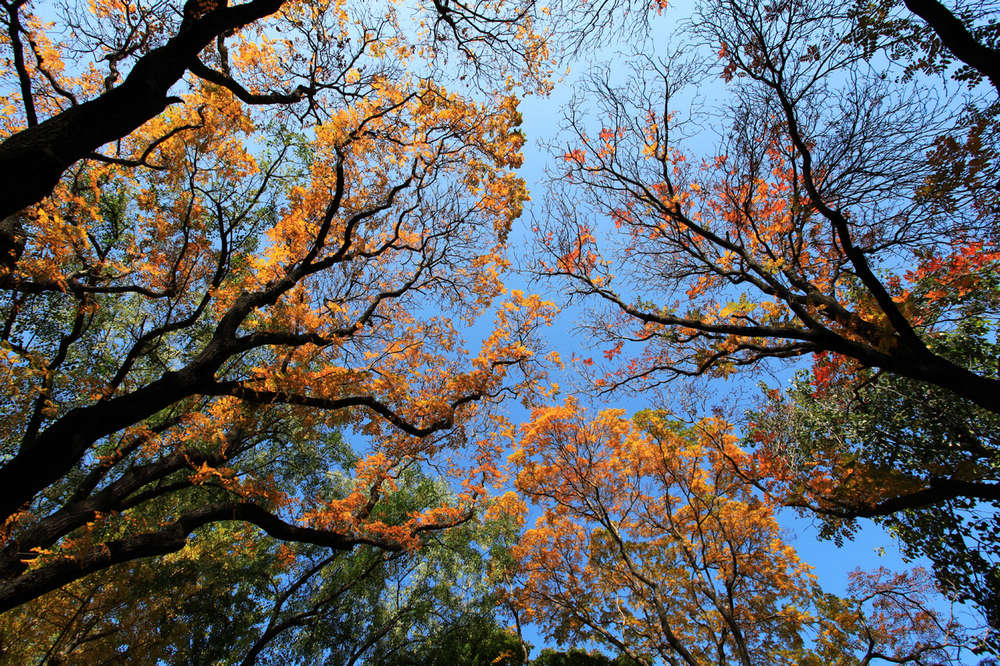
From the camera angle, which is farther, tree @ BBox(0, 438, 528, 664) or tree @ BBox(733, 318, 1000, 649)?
tree @ BBox(0, 438, 528, 664)

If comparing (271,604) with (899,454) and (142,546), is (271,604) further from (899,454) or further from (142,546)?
(899,454)

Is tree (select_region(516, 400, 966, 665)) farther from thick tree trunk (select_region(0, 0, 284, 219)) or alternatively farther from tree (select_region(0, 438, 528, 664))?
thick tree trunk (select_region(0, 0, 284, 219))

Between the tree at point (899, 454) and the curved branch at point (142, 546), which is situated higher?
the tree at point (899, 454)

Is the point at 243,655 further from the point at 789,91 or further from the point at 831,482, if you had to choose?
the point at 789,91

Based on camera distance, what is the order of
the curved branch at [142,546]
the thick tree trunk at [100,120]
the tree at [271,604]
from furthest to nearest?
the tree at [271,604], the curved branch at [142,546], the thick tree trunk at [100,120]

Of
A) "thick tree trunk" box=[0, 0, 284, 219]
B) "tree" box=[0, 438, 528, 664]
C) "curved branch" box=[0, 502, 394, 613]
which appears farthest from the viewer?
"tree" box=[0, 438, 528, 664]

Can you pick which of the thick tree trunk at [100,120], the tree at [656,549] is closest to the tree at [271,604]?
the tree at [656,549]

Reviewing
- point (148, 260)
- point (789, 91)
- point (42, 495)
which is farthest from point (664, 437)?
point (42, 495)

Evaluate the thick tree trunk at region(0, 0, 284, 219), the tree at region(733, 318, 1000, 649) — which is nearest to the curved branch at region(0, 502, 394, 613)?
the thick tree trunk at region(0, 0, 284, 219)

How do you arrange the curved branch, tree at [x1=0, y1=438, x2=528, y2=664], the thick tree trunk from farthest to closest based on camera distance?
tree at [x1=0, y1=438, x2=528, y2=664] → the curved branch → the thick tree trunk

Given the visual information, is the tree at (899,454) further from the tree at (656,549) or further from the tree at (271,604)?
the tree at (271,604)

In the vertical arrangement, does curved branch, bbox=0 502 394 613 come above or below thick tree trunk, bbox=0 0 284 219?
below

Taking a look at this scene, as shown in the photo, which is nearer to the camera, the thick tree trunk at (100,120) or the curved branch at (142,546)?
the thick tree trunk at (100,120)

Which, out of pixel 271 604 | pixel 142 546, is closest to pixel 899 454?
pixel 142 546
